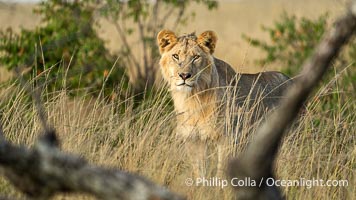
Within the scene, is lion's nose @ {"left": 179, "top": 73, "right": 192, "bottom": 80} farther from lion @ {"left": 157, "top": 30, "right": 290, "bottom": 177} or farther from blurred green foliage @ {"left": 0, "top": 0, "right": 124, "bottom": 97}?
blurred green foliage @ {"left": 0, "top": 0, "right": 124, "bottom": 97}

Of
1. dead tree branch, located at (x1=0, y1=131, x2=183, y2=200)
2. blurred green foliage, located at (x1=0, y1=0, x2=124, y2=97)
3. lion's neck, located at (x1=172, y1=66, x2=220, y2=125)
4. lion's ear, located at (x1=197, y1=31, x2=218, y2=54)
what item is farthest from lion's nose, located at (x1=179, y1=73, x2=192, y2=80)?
dead tree branch, located at (x1=0, y1=131, x2=183, y2=200)

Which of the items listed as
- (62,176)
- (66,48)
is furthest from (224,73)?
(62,176)

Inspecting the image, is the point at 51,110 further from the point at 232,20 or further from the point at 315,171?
the point at 232,20

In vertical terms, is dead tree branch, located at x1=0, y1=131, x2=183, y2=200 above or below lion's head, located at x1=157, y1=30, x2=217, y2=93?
above

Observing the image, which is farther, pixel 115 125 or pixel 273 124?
pixel 115 125

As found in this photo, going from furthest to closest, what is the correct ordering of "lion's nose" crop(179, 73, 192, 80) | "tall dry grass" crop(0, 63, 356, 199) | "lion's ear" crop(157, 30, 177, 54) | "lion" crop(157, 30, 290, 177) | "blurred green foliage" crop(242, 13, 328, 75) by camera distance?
1. "blurred green foliage" crop(242, 13, 328, 75)
2. "lion's ear" crop(157, 30, 177, 54)
3. "lion's nose" crop(179, 73, 192, 80)
4. "lion" crop(157, 30, 290, 177)
5. "tall dry grass" crop(0, 63, 356, 199)

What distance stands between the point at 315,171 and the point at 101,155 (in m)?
1.37

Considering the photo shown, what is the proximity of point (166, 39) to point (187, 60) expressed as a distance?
34 centimetres

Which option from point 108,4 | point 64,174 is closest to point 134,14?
point 108,4

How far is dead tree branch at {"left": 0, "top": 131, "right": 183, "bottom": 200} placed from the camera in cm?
263

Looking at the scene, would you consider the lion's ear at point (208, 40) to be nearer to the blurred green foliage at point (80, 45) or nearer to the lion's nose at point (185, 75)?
the lion's nose at point (185, 75)

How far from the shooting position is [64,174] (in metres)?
2.69

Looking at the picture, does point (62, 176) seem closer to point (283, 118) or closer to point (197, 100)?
point (283, 118)

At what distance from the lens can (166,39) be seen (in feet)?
22.5
